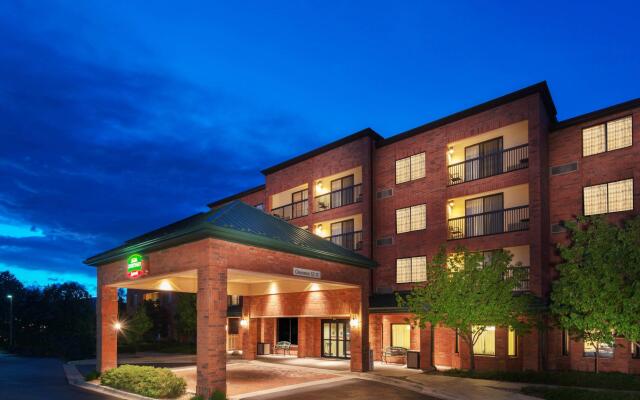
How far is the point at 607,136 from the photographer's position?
25.3 meters

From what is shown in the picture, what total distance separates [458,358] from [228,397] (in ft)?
47.8

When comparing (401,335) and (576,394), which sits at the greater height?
(576,394)

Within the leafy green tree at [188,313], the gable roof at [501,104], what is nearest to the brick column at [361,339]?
the gable roof at [501,104]

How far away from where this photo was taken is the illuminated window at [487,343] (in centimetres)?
2706

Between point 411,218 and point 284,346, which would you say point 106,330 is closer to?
point 284,346

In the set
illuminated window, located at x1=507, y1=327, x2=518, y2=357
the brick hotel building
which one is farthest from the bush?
illuminated window, located at x1=507, y1=327, x2=518, y2=357

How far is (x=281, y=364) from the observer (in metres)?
30.2

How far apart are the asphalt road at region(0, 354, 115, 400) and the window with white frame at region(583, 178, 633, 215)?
22925 millimetres

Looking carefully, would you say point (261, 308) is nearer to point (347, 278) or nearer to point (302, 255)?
point (347, 278)

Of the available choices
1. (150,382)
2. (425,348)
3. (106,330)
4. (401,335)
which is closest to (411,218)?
(401,335)

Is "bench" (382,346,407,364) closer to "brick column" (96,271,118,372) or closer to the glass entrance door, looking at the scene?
the glass entrance door

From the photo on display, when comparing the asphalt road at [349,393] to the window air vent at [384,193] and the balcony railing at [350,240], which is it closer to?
the balcony railing at [350,240]

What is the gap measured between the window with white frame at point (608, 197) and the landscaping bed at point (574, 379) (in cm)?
755

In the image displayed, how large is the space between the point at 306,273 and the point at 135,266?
6.99 metres
